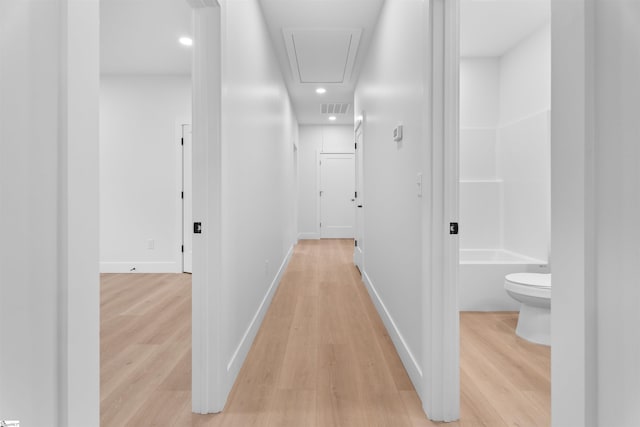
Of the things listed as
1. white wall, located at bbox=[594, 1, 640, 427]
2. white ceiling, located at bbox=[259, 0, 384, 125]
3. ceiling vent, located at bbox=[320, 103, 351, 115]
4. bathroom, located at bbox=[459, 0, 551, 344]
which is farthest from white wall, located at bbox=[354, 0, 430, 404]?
ceiling vent, located at bbox=[320, 103, 351, 115]

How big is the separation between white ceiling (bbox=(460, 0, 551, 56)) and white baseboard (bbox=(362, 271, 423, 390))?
254cm

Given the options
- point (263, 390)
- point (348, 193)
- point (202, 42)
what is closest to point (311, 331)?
point (263, 390)

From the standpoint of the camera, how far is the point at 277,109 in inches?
152

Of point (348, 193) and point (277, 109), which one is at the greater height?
point (277, 109)

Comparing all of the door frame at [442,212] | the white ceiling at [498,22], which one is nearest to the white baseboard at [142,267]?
the door frame at [442,212]

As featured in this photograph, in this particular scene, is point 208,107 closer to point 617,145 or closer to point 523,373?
point 617,145

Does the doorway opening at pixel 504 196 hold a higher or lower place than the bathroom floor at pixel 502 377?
higher

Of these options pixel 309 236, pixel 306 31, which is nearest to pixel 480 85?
pixel 306 31

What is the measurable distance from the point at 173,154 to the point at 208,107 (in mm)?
3187

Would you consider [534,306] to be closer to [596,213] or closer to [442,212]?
[442,212]

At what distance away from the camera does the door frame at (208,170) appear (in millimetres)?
1578

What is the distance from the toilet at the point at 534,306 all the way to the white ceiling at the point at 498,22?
218 centimetres

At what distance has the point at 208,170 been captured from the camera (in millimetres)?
1589

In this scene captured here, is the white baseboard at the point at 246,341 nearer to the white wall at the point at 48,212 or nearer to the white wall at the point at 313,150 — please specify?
the white wall at the point at 48,212
